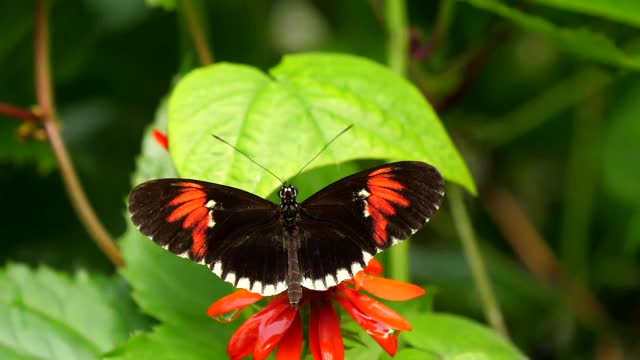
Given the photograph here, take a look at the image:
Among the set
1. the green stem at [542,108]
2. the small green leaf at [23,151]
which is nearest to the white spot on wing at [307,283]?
the small green leaf at [23,151]

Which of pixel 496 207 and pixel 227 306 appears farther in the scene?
pixel 496 207

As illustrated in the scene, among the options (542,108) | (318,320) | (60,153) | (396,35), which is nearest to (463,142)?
(542,108)

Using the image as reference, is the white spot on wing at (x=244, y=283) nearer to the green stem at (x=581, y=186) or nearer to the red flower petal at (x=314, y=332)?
the red flower petal at (x=314, y=332)

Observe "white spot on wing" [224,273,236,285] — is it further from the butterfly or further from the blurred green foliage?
the blurred green foliage

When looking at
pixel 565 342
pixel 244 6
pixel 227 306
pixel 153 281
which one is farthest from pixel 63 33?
pixel 565 342

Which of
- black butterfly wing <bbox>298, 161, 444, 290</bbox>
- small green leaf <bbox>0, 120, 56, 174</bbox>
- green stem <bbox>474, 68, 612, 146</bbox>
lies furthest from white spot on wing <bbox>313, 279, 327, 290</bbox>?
green stem <bbox>474, 68, 612, 146</bbox>

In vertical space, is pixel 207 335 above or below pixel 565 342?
below

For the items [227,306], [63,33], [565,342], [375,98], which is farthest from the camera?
[565,342]

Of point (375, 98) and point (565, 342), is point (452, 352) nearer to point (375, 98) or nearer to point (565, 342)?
point (375, 98)
